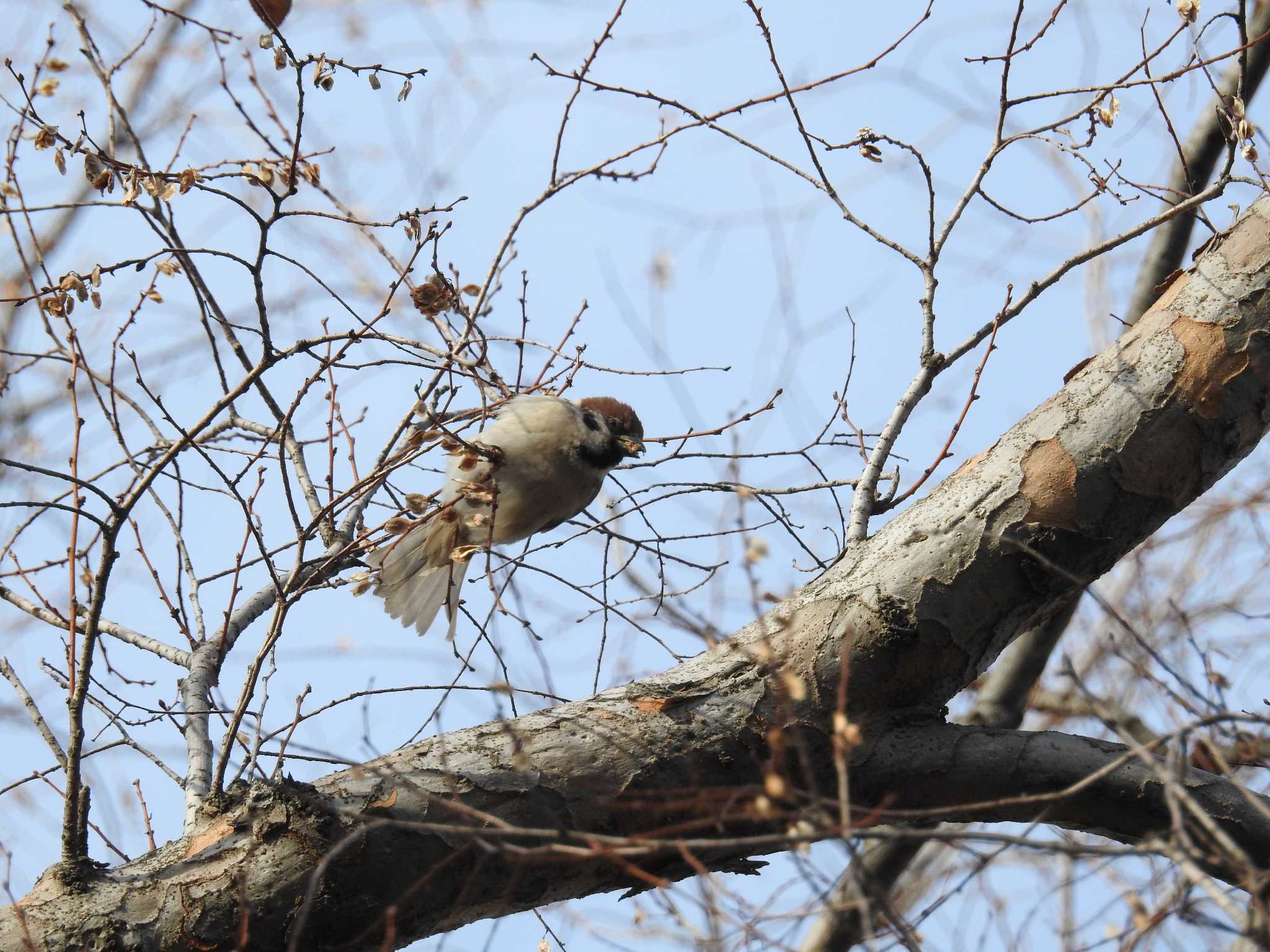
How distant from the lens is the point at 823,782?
2.54m

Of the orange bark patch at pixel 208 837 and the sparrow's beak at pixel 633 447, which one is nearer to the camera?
the orange bark patch at pixel 208 837

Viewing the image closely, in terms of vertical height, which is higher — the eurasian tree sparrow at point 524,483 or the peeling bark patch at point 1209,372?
the eurasian tree sparrow at point 524,483

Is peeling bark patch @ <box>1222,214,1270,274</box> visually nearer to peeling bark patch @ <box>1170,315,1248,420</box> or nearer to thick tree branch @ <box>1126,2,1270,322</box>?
peeling bark patch @ <box>1170,315,1248,420</box>

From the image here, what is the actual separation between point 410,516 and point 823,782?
128 cm

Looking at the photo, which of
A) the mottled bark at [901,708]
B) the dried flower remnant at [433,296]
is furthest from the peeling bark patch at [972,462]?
the dried flower remnant at [433,296]

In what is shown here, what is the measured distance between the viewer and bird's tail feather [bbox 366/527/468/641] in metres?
4.36

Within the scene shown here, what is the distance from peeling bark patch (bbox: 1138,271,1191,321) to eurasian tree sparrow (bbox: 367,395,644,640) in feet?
6.41

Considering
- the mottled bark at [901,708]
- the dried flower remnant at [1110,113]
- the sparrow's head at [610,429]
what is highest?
the sparrow's head at [610,429]

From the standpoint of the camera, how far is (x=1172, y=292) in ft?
9.02

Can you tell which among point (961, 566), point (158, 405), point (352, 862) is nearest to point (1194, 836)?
point (961, 566)

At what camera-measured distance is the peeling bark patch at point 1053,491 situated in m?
2.58

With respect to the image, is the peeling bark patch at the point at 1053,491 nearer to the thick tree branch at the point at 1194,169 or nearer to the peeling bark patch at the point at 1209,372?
the peeling bark patch at the point at 1209,372

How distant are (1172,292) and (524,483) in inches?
94.4

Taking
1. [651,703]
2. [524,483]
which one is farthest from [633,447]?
[651,703]
